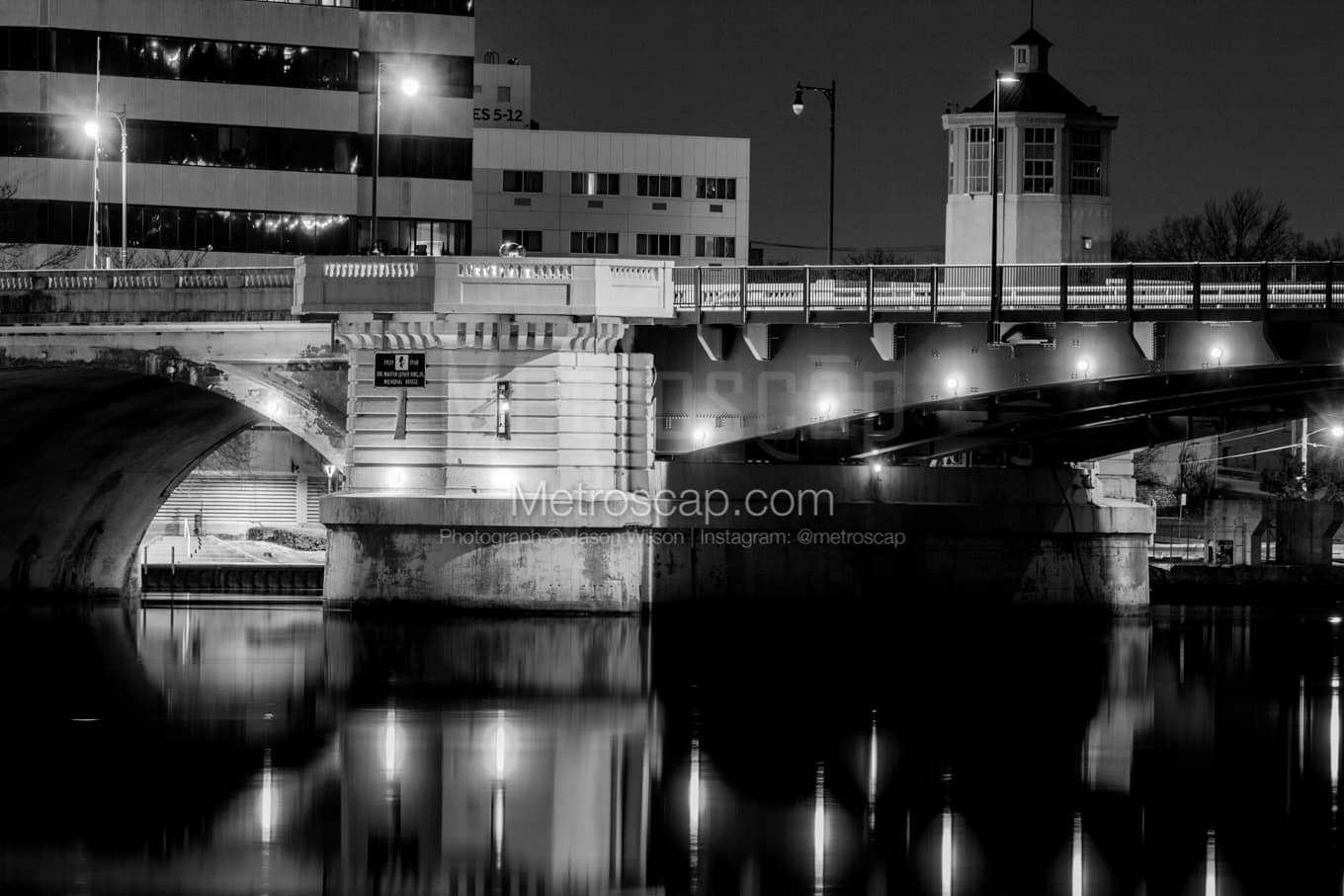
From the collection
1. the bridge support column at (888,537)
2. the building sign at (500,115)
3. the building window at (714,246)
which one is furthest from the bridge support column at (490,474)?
the building sign at (500,115)

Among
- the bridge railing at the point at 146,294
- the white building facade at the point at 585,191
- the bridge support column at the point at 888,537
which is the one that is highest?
the white building facade at the point at 585,191

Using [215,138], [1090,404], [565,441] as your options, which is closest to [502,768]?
[565,441]

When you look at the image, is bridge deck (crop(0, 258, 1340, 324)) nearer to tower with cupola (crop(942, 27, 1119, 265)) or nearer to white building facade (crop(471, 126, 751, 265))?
tower with cupola (crop(942, 27, 1119, 265))

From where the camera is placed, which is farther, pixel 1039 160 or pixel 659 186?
pixel 659 186

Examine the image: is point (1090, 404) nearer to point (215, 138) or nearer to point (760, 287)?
point (760, 287)

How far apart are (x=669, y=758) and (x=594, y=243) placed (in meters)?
89.9

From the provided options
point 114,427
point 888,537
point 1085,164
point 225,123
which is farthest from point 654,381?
point 225,123

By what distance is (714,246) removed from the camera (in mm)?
129375

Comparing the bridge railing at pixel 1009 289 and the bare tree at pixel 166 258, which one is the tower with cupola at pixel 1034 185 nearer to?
the bridge railing at pixel 1009 289

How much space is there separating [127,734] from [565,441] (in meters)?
19.2

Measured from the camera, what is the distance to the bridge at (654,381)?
190 ft

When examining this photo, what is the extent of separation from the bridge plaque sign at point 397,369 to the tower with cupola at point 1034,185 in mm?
21546

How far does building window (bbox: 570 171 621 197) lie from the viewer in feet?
419

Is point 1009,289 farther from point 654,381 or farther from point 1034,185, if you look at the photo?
point 1034,185
